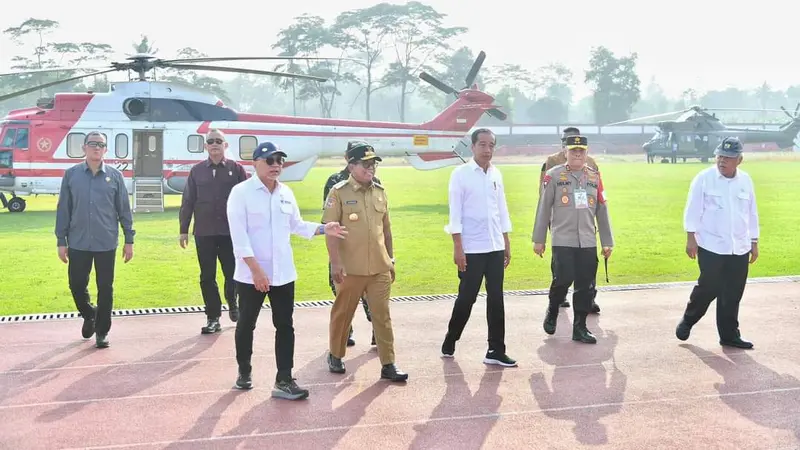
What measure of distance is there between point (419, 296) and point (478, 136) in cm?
303

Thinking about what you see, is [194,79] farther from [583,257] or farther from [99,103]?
[583,257]

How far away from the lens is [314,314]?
7.75m

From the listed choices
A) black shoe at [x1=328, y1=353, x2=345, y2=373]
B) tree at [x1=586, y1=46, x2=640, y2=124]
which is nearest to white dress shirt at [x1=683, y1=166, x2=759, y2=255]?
black shoe at [x1=328, y1=353, x2=345, y2=373]

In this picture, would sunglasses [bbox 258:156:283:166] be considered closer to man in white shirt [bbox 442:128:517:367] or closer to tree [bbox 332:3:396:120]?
man in white shirt [bbox 442:128:517:367]

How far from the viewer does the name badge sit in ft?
21.7

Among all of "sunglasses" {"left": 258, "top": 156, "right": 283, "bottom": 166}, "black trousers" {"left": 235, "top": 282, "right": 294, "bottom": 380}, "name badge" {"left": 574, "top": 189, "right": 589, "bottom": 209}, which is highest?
"sunglasses" {"left": 258, "top": 156, "right": 283, "bottom": 166}

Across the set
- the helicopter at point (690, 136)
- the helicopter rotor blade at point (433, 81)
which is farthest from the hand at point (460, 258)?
the helicopter at point (690, 136)

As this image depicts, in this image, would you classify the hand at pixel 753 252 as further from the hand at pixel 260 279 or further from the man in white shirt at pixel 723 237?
the hand at pixel 260 279

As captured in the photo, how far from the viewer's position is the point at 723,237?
21.0ft

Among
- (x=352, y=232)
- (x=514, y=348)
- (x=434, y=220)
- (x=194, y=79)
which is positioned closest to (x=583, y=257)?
(x=514, y=348)

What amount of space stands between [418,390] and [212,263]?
2.56m

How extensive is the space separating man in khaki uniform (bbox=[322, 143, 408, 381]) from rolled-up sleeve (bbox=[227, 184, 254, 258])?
61cm

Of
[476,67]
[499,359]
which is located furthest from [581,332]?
[476,67]

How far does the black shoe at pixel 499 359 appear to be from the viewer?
19.5ft
